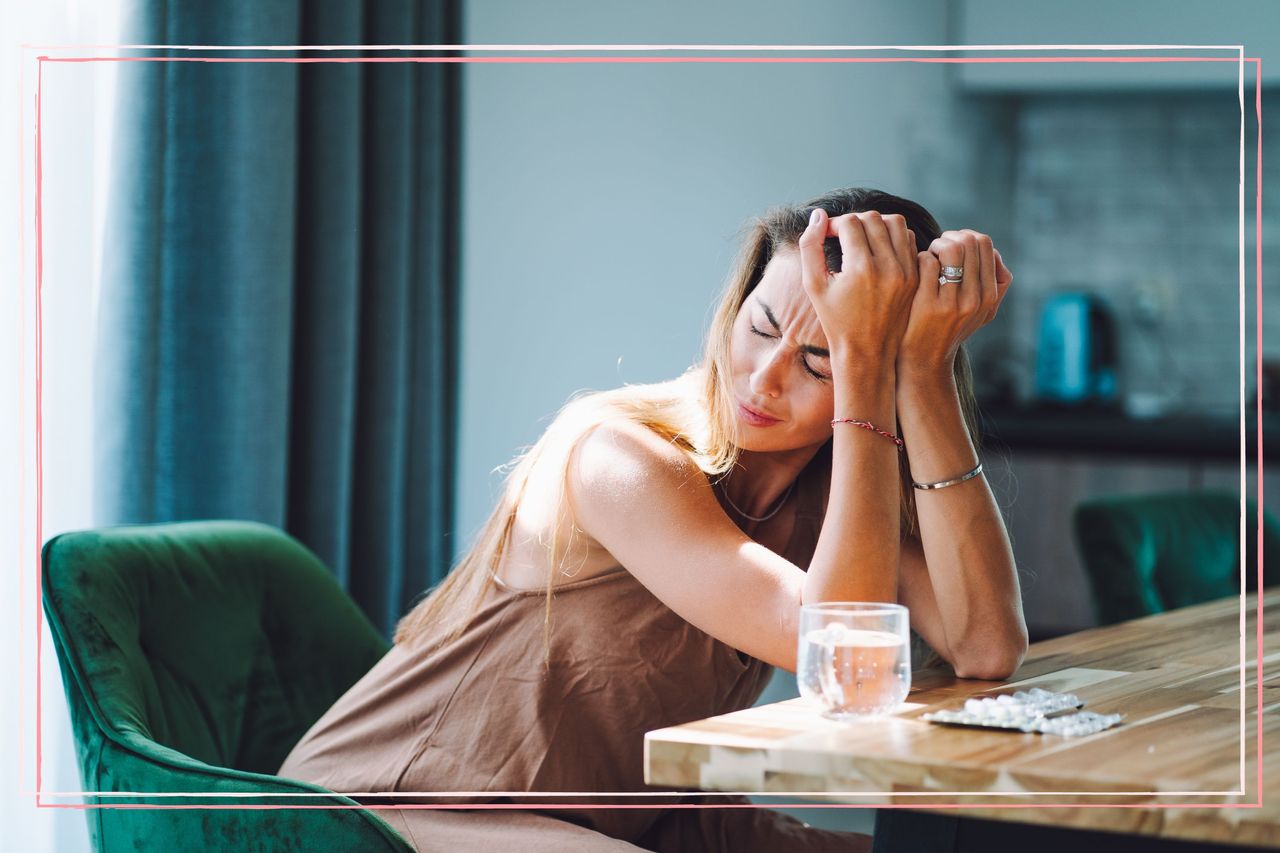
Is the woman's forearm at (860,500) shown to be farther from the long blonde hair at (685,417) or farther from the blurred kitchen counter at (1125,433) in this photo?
the blurred kitchen counter at (1125,433)

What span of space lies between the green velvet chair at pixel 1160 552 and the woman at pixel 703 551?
81cm

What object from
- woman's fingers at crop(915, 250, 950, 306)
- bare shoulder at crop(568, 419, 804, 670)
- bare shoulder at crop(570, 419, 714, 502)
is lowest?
bare shoulder at crop(568, 419, 804, 670)

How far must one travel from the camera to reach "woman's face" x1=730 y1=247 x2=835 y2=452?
1.06m

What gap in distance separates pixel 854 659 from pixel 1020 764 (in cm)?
13

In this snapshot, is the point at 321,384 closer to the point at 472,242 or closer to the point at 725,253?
the point at 472,242

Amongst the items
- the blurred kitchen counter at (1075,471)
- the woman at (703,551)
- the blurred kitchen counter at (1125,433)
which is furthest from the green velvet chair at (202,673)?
the blurred kitchen counter at (1075,471)

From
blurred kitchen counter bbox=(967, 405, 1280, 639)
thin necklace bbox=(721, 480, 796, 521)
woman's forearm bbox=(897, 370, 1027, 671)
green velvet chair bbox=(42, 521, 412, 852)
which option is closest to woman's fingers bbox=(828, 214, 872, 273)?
woman's forearm bbox=(897, 370, 1027, 671)

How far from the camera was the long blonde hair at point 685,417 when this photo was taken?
3.60 feet

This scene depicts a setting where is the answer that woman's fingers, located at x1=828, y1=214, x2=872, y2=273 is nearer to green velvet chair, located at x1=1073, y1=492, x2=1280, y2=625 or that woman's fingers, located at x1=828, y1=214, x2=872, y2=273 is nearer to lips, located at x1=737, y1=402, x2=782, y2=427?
lips, located at x1=737, y1=402, x2=782, y2=427

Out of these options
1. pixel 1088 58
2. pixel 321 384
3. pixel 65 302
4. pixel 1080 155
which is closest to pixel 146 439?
pixel 65 302

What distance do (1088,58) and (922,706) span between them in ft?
9.83

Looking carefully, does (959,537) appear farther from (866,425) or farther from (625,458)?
(625,458)

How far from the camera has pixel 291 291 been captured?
75.9 inches

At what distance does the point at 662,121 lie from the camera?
4.83 ft
